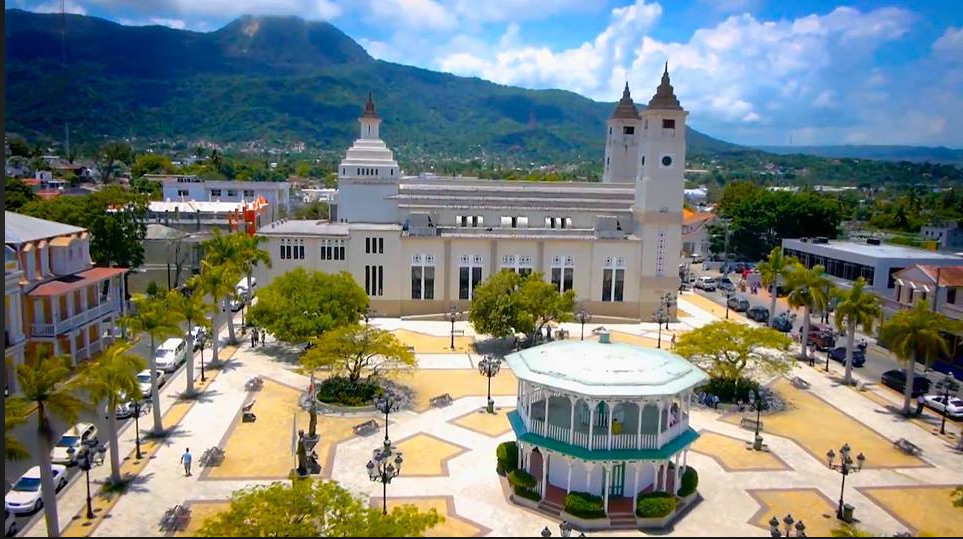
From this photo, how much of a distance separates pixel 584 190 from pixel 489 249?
12.3 m

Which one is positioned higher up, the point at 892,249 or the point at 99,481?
the point at 892,249

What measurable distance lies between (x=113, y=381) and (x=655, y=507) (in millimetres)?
18854

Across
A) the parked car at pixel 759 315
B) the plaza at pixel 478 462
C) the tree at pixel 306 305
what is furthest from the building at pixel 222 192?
the parked car at pixel 759 315

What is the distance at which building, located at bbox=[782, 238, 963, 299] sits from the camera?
53.5 m

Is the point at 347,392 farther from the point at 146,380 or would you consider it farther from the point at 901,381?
the point at 901,381

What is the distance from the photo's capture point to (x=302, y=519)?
1497 cm

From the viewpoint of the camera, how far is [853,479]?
26.9 meters

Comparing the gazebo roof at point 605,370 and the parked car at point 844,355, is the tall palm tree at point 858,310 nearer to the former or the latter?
the parked car at point 844,355

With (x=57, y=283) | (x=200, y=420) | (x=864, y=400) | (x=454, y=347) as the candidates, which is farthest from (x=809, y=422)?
(x=57, y=283)

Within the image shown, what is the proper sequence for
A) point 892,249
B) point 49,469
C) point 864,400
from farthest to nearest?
point 892,249, point 864,400, point 49,469

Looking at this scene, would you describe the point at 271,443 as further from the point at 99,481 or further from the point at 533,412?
the point at 533,412

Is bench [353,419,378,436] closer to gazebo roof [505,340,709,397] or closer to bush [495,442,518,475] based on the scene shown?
bush [495,442,518,475]

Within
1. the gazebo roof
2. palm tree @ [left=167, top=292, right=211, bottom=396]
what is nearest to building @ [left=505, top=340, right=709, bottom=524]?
the gazebo roof

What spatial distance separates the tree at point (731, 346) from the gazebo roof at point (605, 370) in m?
8.72
